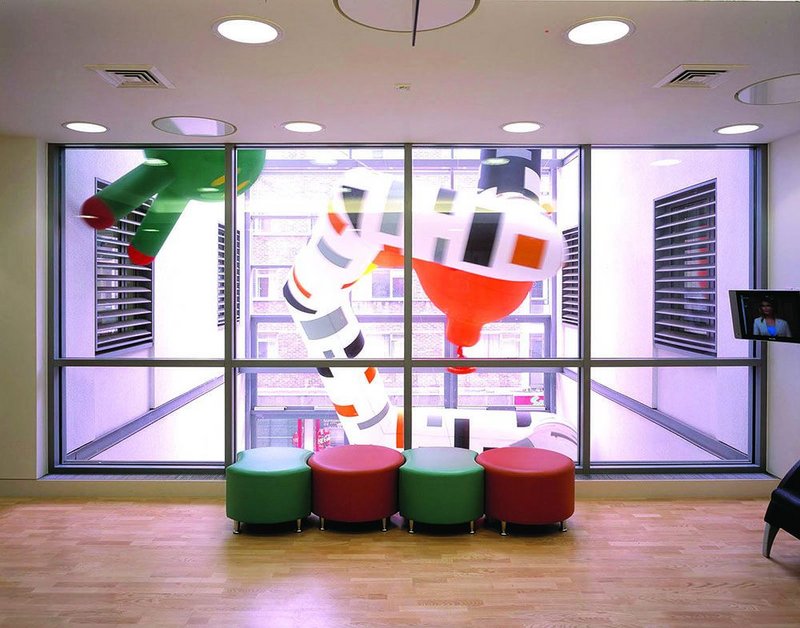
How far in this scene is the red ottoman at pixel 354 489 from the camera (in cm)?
397

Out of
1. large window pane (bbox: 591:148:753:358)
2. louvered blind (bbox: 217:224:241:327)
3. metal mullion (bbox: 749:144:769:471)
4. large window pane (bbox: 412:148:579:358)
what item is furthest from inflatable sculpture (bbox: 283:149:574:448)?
metal mullion (bbox: 749:144:769:471)

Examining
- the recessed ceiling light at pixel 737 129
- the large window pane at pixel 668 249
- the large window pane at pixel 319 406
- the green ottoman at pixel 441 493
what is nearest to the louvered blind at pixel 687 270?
the large window pane at pixel 668 249

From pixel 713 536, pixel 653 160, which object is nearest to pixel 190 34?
pixel 653 160

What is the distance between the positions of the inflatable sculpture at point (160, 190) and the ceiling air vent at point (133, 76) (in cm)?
155

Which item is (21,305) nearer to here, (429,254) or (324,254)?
(324,254)

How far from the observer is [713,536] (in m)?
3.99

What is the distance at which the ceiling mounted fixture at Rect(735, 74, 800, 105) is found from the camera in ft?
10.9

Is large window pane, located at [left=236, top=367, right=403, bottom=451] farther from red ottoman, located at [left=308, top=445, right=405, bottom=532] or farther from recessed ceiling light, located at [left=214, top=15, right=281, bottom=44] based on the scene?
recessed ceiling light, located at [left=214, top=15, right=281, bottom=44]

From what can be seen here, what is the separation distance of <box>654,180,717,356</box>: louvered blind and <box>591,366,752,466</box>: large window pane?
283 millimetres

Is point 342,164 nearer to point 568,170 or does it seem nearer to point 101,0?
point 568,170

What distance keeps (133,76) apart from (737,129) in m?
3.99

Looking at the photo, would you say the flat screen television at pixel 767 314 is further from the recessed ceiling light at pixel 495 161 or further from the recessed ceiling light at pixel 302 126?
the recessed ceiling light at pixel 302 126

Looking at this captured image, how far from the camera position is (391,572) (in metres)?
3.47

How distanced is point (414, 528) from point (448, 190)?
8.43 feet
